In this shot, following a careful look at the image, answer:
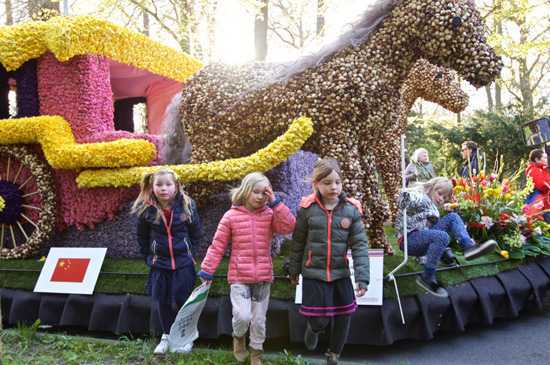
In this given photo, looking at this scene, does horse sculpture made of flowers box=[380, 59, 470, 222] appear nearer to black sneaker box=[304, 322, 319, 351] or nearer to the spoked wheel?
black sneaker box=[304, 322, 319, 351]

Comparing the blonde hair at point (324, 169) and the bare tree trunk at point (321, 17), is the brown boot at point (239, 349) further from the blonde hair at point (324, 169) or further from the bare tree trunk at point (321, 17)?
the bare tree trunk at point (321, 17)

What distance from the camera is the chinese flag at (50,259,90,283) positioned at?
4297 millimetres

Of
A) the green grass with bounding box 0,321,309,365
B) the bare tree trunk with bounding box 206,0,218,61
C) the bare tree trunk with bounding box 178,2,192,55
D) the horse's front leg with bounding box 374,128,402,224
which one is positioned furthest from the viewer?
the bare tree trunk with bounding box 178,2,192,55

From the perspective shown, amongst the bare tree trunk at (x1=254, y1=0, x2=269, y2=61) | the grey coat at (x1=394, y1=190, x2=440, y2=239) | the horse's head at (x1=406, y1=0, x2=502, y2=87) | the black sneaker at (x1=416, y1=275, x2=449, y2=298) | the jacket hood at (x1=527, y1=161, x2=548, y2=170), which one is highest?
the bare tree trunk at (x1=254, y1=0, x2=269, y2=61)

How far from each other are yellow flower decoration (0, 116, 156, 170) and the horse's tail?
0.18 m

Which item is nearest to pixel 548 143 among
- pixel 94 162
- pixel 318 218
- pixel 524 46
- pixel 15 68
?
pixel 318 218

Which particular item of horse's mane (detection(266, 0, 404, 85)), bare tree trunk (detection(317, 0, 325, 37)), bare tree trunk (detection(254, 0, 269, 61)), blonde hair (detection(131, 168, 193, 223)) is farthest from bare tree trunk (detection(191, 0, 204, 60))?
blonde hair (detection(131, 168, 193, 223))

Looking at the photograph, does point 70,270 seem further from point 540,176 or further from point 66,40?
point 540,176

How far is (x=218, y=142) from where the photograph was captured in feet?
14.6

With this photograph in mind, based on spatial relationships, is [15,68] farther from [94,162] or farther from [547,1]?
[547,1]

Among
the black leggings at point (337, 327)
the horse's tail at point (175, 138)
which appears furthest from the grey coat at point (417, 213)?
the horse's tail at point (175, 138)

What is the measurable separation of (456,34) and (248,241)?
2470mm

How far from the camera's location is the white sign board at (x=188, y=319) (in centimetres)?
311

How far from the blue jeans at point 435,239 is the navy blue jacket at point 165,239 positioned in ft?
6.08
